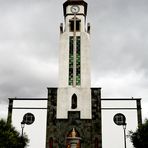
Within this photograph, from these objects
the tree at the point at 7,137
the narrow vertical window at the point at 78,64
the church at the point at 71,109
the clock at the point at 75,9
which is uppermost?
the clock at the point at 75,9

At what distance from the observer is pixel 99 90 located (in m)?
42.4

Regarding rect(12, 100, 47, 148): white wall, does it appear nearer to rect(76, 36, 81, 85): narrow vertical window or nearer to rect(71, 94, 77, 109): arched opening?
rect(71, 94, 77, 109): arched opening

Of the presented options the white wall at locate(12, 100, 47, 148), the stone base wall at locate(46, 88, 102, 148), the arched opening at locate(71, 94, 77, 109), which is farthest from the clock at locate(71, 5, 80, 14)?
the white wall at locate(12, 100, 47, 148)

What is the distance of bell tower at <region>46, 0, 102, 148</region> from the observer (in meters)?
40.3

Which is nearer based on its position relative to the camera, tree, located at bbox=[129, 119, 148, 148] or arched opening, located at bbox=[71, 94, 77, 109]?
tree, located at bbox=[129, 119, 148, 148]

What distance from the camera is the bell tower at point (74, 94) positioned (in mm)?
40344

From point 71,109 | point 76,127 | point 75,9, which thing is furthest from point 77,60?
point 76,127

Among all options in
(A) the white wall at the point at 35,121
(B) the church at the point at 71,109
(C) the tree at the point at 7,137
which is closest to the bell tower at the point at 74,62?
(B) the church at the point at 71,109

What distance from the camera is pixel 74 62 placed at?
43969mm

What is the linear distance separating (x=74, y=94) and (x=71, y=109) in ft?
6.77

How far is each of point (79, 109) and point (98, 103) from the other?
257 centimetres

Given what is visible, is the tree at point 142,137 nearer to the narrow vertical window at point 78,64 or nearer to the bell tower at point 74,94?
the bell tower at point 74,94

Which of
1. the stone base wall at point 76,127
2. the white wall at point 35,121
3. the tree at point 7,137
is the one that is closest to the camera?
the tree at point 7,137

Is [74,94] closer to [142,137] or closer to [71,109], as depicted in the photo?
[71,109]
